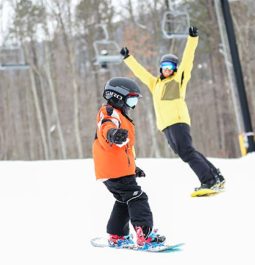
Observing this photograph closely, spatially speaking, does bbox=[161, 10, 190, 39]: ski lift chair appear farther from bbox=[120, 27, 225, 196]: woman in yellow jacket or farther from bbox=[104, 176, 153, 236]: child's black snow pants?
bbox=[104, 176, 153, 236]: child's black snow pants

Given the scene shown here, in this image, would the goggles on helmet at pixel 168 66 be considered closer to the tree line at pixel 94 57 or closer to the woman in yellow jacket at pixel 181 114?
the woman in yellow jacket at pixel 181 114

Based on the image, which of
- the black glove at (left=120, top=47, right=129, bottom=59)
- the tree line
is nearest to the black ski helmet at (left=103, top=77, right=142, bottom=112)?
the black glove at (left=120, top=47, right=129, bottom=59)

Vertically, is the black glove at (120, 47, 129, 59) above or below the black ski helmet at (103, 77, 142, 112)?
above

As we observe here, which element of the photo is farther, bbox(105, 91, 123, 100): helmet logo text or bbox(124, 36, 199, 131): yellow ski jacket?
bbox(124, 36, 199, 131): yellow ski jacket

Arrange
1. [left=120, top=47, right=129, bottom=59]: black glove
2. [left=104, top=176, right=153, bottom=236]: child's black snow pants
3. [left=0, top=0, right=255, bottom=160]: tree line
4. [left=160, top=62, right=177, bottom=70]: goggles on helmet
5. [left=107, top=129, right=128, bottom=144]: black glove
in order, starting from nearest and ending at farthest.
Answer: [left=107, top=129, right=128, bottom=144]: black glove → [left=104, top=176, right=153, bottom=236]: child's black snow pants → [left=160, top=62, right=177, bottom=70]: goggles on helmet → [left=120, top=47, right=129, bottom=59]: black glove → [left=0, top=0, right=255, bottom=160]: tree line

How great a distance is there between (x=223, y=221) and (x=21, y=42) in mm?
26358

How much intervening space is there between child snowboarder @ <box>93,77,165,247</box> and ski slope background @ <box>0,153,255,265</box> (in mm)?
211

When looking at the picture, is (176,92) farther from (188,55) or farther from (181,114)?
(188,55)

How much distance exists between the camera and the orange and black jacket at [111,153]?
3643 mm

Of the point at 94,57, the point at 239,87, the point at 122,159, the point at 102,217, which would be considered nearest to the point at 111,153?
the point at 122,159

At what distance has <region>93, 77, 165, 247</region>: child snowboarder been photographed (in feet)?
11.9

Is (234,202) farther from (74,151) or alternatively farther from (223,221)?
(74,151)

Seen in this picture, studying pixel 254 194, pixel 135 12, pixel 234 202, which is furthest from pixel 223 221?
pixel 135 12

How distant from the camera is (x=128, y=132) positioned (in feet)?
12.0
